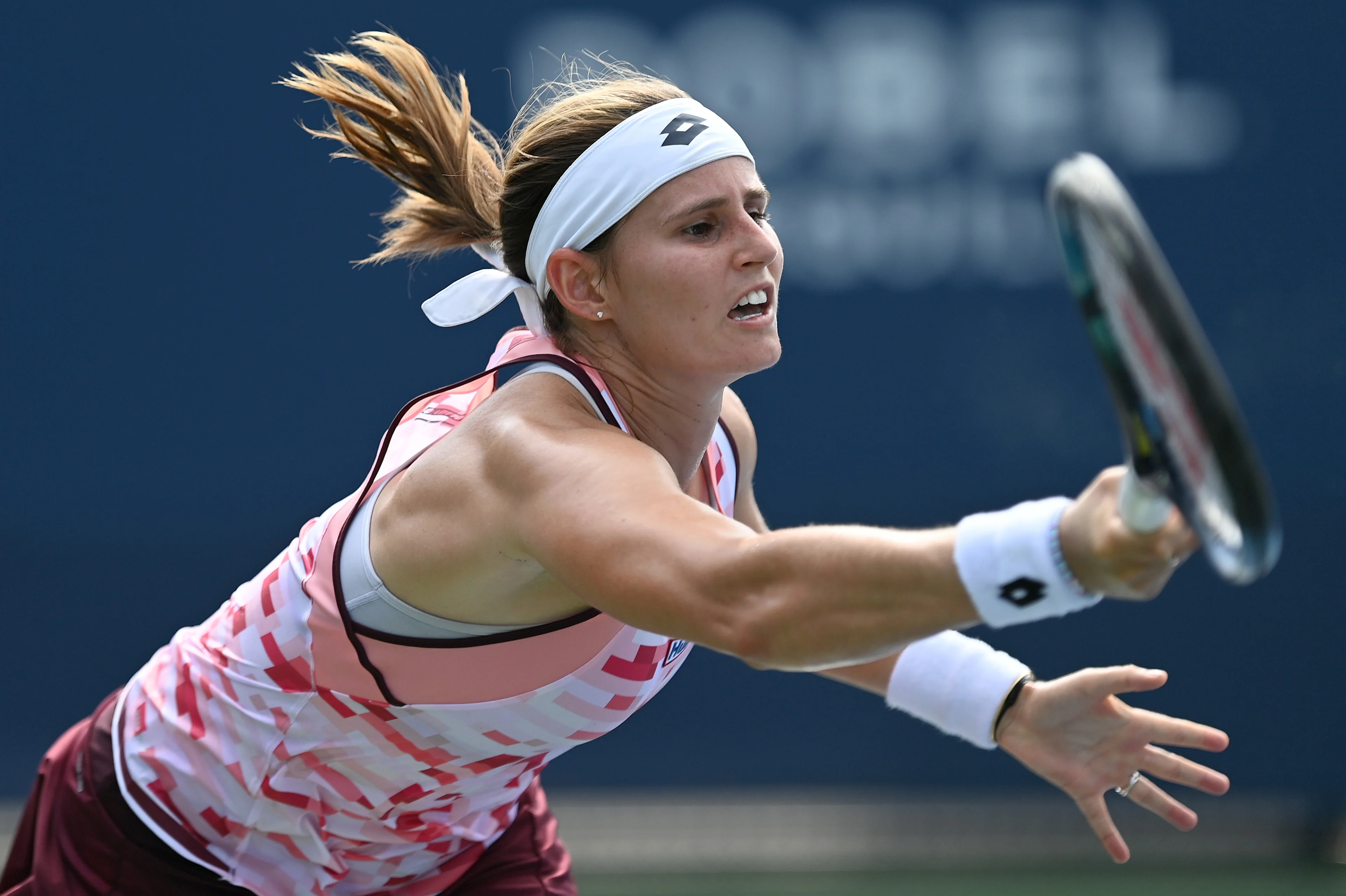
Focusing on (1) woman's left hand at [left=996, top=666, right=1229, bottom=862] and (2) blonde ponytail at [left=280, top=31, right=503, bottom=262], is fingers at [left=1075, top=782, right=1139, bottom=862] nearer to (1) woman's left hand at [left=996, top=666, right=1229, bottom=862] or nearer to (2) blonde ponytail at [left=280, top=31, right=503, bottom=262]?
(1) woman's left hand at [left=996, top=666, right=1229, bottom=862]

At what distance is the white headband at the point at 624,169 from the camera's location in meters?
1.84

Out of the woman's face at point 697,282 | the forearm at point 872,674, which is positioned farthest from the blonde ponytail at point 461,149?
the forearm at point 872,674

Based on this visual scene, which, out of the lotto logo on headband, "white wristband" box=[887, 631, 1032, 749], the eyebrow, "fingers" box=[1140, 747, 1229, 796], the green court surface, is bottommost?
the green court surface

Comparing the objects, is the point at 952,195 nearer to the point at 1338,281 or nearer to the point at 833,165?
the point at 833,165

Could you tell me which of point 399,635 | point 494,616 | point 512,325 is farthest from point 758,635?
point 512,325

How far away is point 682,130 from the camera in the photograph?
1.89 meters

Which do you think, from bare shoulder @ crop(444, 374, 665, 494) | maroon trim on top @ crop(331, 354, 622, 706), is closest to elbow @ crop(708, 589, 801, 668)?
bare shoulder @ crop(444, 374, 665, 494)

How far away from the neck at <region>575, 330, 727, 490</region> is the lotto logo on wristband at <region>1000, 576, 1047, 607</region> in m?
0.71

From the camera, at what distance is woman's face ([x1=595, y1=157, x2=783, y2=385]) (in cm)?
179

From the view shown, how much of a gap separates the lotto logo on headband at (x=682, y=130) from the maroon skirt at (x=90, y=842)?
1147 mm

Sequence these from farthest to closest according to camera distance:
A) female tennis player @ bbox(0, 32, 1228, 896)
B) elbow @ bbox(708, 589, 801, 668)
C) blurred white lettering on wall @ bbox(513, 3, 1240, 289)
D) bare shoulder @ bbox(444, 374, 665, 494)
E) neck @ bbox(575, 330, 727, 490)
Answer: blurred white lettering on wall @ bbox(513, 3, 1240, 289) < neck @ bbox(575, 330, 727, 490) < female tennis player @ bbox(0, 32, 1228, 896) < bare shoulder @ bbox(444, 374, 665, 494) < elbow @ bbox(708, 589, 801, 668)

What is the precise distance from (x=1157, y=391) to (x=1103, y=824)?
0.93m

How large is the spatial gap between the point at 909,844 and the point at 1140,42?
2.33 meters

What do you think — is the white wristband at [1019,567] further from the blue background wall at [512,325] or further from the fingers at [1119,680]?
the blue background wall at [512,325]
